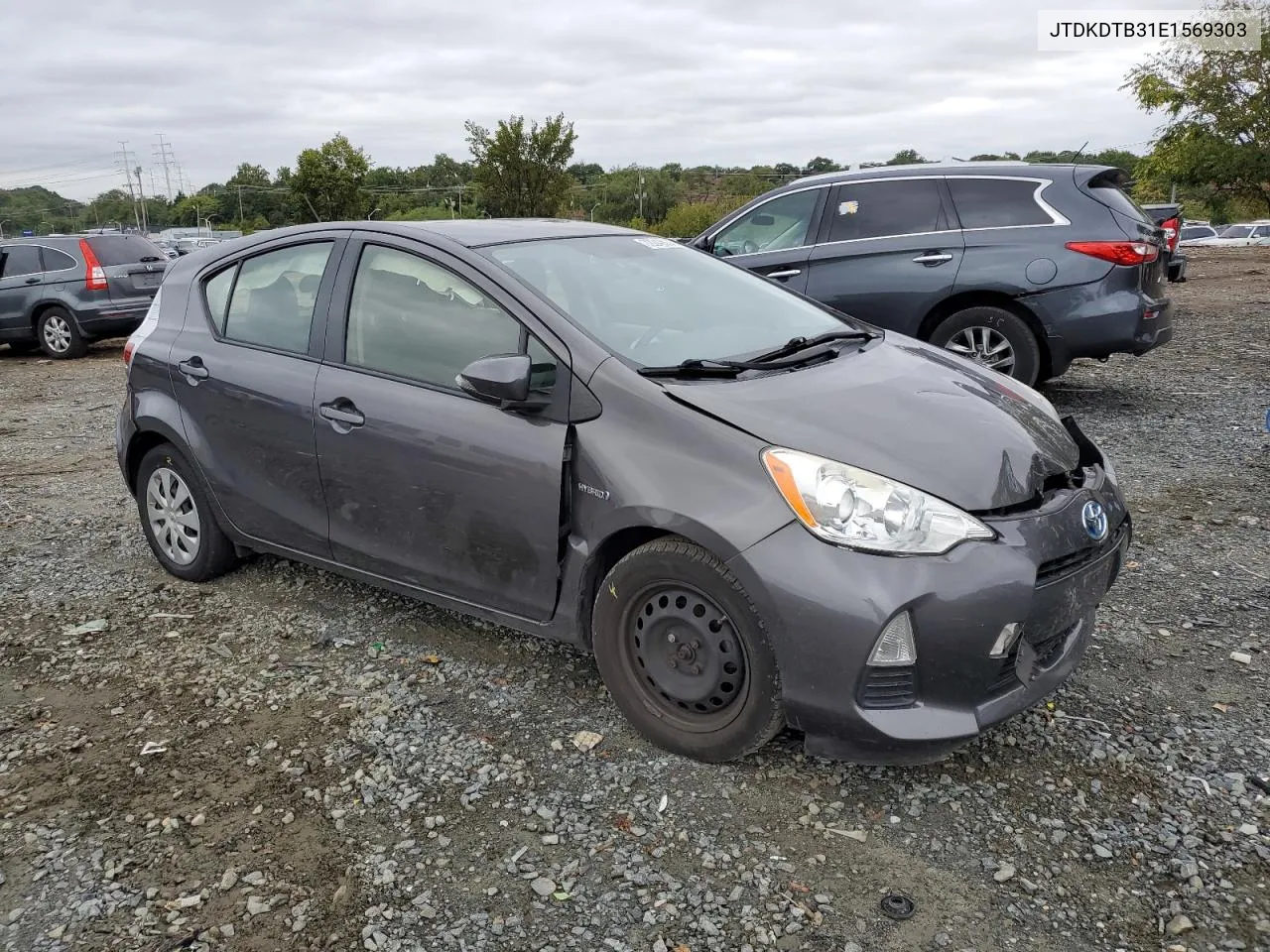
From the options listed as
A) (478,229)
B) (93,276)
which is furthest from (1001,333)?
(93,276)

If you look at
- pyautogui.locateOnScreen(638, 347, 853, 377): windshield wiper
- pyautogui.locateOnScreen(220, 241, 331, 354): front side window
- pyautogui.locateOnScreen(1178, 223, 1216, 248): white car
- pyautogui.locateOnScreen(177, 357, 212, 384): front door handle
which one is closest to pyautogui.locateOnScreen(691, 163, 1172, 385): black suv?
pyautogui.locateOnScreen(638, 347, 853, 377): windshield wiper

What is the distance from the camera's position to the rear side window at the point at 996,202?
7.23 meters

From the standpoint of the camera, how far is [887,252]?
7.58 m

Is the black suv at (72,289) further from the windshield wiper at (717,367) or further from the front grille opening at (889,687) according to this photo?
the front grille opening at (889,687)

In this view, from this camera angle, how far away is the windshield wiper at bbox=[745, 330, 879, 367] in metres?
3.41

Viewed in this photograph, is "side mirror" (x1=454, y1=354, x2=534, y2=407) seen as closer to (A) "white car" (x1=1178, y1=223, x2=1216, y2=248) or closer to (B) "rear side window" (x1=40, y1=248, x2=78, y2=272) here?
(B) "rear side window" (x1=40, y1=248, x2=78, y2=272)

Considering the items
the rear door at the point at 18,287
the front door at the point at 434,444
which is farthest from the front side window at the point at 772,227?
the rear door at the point at 18,287

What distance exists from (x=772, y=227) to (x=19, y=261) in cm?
1057

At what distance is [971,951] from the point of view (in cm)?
228

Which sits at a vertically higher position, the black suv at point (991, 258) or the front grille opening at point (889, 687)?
the black suv at point (991, 258)

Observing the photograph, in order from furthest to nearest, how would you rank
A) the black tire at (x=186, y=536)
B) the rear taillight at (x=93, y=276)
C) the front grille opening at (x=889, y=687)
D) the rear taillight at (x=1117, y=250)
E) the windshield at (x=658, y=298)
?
the rear taillight at (x=93, y=276)
the rear taillight at (x=1117, y=250)
the black tire at (x=186, y=536)
the windshield at (x=658, y=298)
the front grille opening at (x=889, y=687)

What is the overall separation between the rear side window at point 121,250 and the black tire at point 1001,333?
10680 mm

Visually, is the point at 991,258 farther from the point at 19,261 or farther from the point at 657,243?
the point at 19,261

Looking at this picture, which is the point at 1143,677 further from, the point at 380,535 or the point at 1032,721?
the point at 380,535
